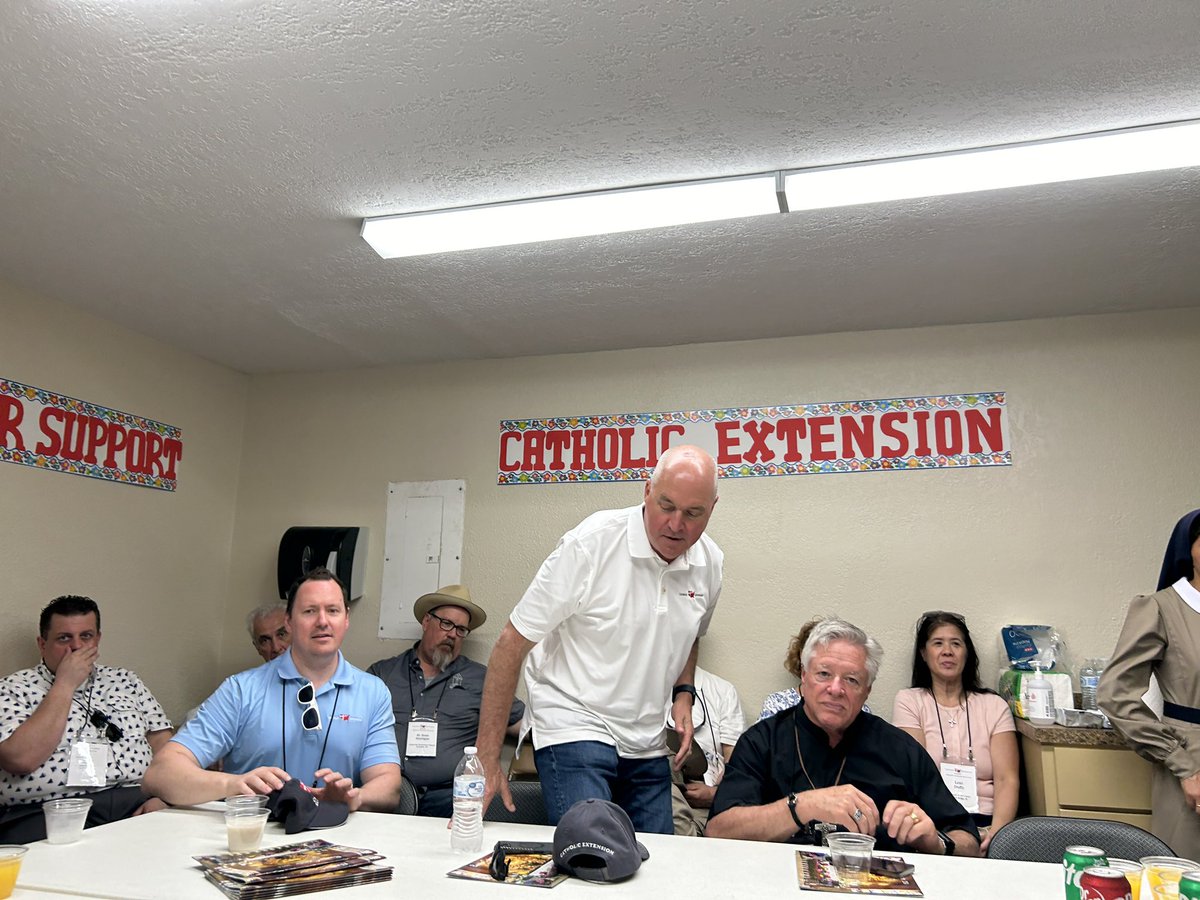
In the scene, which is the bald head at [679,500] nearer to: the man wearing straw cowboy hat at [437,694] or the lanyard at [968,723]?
the man wearing straw cowboy hat at [437,694]

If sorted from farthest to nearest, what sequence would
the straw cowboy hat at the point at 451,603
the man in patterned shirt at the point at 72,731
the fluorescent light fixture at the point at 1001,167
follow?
the straw cowboy hat at the point at 451,603
the man in patterned shirt at the point at 72,731
the fluorescent light fixture at the point at 1001,167

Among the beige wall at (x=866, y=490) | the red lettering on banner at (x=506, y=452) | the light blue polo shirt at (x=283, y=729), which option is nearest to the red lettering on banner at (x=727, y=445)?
the beige wall at (x=866, y=490)

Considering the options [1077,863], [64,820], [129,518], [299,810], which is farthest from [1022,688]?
[129,518]

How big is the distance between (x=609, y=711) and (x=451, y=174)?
1739 mm

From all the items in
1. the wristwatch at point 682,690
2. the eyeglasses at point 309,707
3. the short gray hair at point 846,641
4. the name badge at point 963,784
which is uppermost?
the short gray hair at point 846,641

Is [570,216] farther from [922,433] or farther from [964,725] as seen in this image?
[964,725]

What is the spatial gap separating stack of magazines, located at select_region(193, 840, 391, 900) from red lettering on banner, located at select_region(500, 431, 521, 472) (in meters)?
3.04

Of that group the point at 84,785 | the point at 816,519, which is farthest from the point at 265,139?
the point at 816,519

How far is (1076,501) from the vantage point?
4.00 metres

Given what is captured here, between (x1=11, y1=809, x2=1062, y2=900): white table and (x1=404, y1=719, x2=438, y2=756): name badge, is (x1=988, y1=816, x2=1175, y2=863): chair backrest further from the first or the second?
(x1=404, y1=719, x2=438, y2=756): name badge

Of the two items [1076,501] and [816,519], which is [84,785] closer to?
[816,519]

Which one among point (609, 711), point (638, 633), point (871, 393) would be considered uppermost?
point (871, 393)

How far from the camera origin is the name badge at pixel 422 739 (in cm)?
392

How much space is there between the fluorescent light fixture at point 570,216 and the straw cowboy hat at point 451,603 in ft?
5.76
